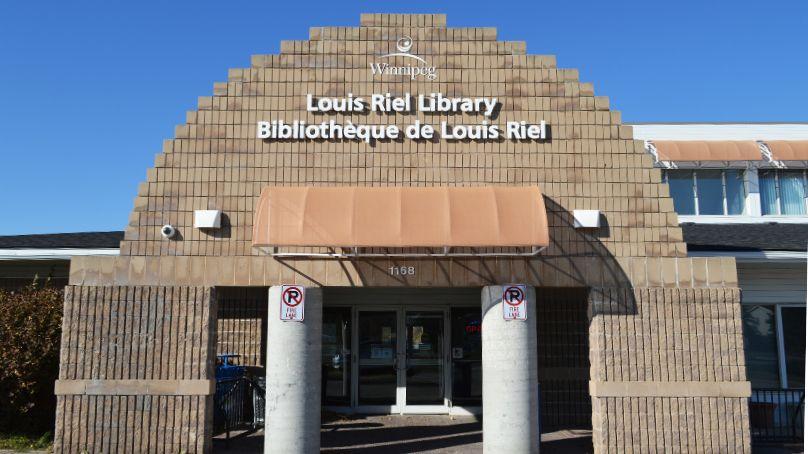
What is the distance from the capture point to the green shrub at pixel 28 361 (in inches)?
453

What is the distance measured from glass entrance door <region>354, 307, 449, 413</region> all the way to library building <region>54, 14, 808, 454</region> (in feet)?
12.3

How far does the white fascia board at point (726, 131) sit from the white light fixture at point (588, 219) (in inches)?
378

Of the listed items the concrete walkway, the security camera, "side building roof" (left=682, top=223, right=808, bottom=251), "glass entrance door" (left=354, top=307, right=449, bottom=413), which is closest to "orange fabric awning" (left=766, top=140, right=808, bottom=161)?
"side building roof" (left=682, top=223, right=808, bottom=251)

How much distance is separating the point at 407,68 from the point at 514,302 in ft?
13.9

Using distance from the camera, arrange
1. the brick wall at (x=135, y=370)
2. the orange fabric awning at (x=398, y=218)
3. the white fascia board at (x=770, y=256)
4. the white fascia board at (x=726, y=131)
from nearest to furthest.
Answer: the orange fabric awning at (x=398, y=218), the brick wall at (x=135, y=370), the white fascia board at (x=770, y=256), the white fascia board at (x=726, y=131)

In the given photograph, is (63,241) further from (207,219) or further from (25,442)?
(207,219)

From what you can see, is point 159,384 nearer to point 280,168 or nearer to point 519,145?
point 280,168

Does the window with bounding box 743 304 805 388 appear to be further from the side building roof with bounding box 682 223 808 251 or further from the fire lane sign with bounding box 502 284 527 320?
the fire lane sign with bounding box 502 284 527 320

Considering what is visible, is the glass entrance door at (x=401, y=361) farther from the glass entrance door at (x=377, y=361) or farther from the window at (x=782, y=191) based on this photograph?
the window at (x=782, y=191)

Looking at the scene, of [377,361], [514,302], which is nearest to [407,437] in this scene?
[377,361]

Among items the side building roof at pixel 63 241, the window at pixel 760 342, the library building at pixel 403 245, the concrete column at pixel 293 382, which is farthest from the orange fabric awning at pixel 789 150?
the side building roof at pixel 63 241

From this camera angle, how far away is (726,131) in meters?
19.6

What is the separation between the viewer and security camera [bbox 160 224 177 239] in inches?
431

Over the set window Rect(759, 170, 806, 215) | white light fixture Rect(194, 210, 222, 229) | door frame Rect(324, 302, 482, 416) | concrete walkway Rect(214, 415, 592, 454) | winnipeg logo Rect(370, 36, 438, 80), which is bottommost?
concrete walkway Rect(214, 415, 592, 454)
